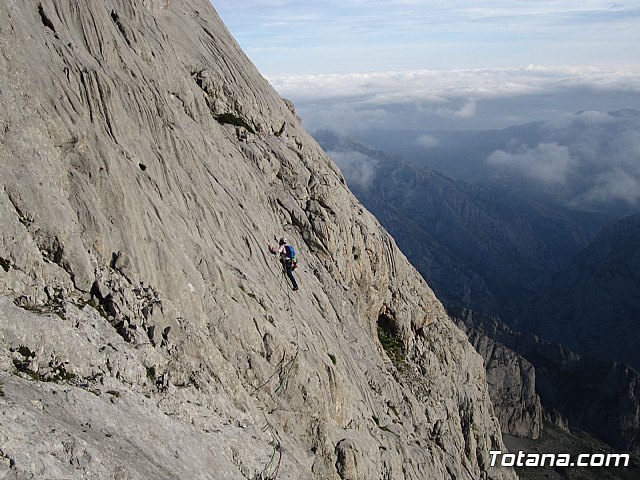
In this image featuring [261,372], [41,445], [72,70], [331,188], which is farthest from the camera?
[331,188]

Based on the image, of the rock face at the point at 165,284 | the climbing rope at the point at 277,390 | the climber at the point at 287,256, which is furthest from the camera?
the climber at the point at 287,256

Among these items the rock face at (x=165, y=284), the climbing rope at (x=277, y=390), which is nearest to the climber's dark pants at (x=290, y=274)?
the rock face at (x=165, y=284)

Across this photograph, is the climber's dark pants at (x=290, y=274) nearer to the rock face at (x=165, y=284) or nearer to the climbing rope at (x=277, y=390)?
the rock face at (x=165, y=284)

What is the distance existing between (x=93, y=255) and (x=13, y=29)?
1255 cm

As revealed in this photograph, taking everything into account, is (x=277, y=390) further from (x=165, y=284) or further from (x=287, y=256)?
(x=287, y=256)

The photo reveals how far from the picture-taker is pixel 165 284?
1136 inches

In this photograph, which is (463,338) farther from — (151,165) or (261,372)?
(151,165)

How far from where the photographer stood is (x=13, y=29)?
28.2 meters

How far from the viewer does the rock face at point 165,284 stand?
21.0 m

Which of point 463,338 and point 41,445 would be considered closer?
point 41,445

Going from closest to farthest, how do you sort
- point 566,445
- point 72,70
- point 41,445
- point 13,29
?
point 41,445
point 13,29
point 72,70
point 566,445

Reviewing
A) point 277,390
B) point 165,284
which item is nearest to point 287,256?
point 277,390

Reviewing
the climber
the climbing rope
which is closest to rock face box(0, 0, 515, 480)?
the climbing rope

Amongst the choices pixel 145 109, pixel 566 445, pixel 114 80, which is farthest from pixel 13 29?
pixel 566 445
